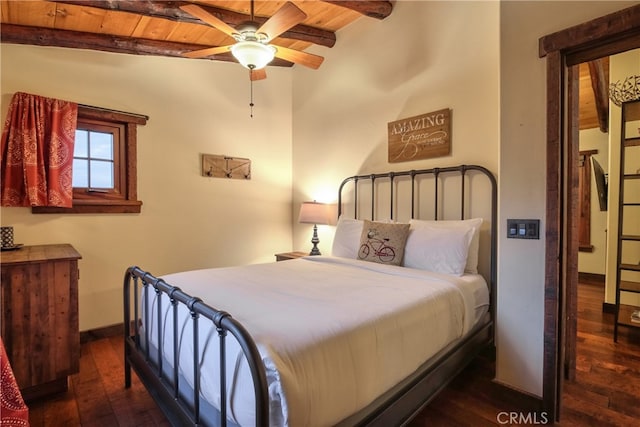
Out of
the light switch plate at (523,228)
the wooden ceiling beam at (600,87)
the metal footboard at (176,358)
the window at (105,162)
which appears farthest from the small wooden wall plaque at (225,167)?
the wooden ceiling beam at (600,87)

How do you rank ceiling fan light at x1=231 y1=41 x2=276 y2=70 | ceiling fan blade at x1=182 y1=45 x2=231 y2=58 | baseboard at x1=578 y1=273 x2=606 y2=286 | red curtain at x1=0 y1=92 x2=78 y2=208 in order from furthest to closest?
baseboard at x1=578 y1=273 x2=606 y2=286
red curtain at x1=0 y1=92 x2=78 y2=208
ceiling fan blade at x1=182 y1=45 x2=231 y2=58
ceiling fan light at x1=231 y1=41 x2=276 y2=70

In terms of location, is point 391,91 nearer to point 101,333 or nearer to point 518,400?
point 518,400

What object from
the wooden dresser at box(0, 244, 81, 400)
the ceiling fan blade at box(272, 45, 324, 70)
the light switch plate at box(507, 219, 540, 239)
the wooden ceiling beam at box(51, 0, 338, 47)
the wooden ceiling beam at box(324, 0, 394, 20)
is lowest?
the wooden dresser at box(0, 244, 81, 400)

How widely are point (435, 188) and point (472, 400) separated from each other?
1.59m

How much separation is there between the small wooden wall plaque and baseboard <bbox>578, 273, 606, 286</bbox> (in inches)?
197

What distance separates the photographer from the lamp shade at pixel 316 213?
3537 millimetres

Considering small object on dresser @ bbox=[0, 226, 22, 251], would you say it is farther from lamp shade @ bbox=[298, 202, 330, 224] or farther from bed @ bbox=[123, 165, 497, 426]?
lamp shade @ bbox=[298, 202, 330, 224]

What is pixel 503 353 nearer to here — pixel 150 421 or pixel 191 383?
pixel 191 383

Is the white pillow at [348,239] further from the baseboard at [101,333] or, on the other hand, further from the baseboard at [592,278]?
the baseboard at [592,278]

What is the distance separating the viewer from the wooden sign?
2688 mm

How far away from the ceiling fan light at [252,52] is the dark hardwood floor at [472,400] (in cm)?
217

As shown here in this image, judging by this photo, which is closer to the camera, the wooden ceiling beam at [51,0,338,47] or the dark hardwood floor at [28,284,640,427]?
the dark hardwood floor at [28,284,640,427]

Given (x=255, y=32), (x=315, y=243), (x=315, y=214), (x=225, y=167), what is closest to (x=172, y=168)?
(x=225, y=167)

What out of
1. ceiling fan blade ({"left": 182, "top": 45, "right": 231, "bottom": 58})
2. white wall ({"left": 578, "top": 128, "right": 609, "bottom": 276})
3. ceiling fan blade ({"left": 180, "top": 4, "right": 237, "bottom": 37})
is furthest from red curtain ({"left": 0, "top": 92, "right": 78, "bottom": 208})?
white wall ({"left": 578, "top": 128, "right": 609, "bottom": 276})
